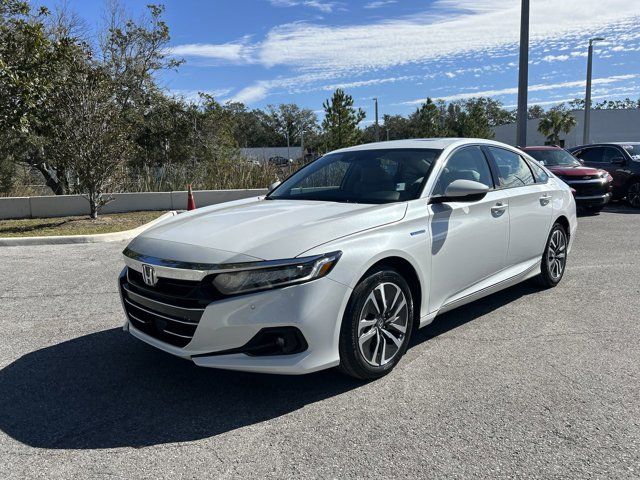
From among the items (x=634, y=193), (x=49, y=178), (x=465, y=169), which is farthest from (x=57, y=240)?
(x=634, y=193)

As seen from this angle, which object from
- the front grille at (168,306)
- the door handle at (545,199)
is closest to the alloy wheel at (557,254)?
the door handle at (545,199)

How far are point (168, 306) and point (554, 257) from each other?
4.46 metres

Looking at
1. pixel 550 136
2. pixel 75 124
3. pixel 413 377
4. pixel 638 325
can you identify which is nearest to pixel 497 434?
pixel 413 377

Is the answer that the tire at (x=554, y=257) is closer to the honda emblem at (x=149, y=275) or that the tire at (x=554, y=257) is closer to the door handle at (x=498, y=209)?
the door handle at (x=498, y=209)

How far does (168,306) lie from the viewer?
131 inches

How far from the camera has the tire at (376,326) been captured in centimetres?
340

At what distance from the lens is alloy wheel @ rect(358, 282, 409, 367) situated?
3.52 m

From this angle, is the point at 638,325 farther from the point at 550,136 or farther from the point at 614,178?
the point at 550,136

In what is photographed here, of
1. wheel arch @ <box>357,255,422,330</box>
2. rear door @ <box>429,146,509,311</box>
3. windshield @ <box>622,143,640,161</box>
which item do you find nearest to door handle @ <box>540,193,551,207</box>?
rear door @ <box>429,146,509,311</box>

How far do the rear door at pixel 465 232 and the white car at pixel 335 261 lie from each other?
0.01 meters

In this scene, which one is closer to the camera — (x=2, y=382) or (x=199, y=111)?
(x=2, y=382)

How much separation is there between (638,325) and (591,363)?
1.18m

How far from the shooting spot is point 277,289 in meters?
3.11

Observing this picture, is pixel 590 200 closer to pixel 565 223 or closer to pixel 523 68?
pixel 523 68
